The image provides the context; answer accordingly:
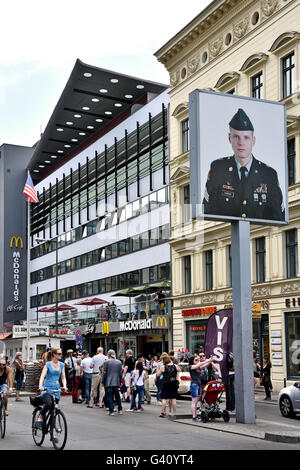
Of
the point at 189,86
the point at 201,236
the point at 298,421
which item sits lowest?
the point at 298,421

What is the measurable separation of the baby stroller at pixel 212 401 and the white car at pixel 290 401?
2808mm

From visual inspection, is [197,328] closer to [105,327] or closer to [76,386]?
[105,327]

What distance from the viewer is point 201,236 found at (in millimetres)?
39062

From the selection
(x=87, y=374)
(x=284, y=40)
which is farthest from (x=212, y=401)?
(x=284, y=40)

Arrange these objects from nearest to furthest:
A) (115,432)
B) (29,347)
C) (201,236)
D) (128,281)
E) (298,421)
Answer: (115,432) → (298,421) → (29,347) → (201,236) → (128,281)

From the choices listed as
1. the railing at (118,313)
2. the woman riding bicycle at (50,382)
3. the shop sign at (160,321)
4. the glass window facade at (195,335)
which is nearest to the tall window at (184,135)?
the railing at (118,313)

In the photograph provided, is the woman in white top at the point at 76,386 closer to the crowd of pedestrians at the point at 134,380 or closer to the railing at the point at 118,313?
the crowd of pedestrians at the point at 134,380

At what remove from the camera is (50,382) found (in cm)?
1341

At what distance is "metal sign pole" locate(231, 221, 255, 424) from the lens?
17.7 m

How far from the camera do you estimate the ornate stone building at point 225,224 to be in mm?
31719

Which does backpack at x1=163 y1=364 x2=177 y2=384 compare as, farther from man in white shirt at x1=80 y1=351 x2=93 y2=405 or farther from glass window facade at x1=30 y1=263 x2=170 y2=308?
glass window facade at x1=30 y1=263 x2=170 y2=308
